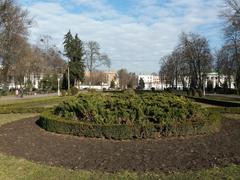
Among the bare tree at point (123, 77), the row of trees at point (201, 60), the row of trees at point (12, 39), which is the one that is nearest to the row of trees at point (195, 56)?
the row of trees at point (201, 60)

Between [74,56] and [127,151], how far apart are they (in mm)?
84315

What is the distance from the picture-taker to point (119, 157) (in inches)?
378

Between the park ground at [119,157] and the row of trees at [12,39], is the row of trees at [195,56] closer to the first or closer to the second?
the row of trees at [12,39]

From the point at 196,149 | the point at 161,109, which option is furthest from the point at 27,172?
the point at 161,109

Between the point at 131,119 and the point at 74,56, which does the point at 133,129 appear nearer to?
the point at 131,119

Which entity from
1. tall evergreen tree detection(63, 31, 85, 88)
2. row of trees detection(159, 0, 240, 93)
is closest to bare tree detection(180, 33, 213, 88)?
row of trees detection(159, 0, 240, 93)

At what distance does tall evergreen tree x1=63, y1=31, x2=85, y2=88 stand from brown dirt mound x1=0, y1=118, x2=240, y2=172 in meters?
78.3

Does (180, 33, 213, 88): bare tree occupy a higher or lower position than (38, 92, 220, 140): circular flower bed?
higher

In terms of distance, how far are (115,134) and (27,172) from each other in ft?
16.5

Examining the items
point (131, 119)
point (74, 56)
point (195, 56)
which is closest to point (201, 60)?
point (195, 56)

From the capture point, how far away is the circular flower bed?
12758 mm

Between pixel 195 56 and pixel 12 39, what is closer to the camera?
pixel 12 39

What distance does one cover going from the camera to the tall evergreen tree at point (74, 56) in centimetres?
9188

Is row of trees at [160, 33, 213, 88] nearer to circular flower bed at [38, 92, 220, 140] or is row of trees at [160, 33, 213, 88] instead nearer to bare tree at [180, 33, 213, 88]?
bare tree at [180, 33, 213, 88]
